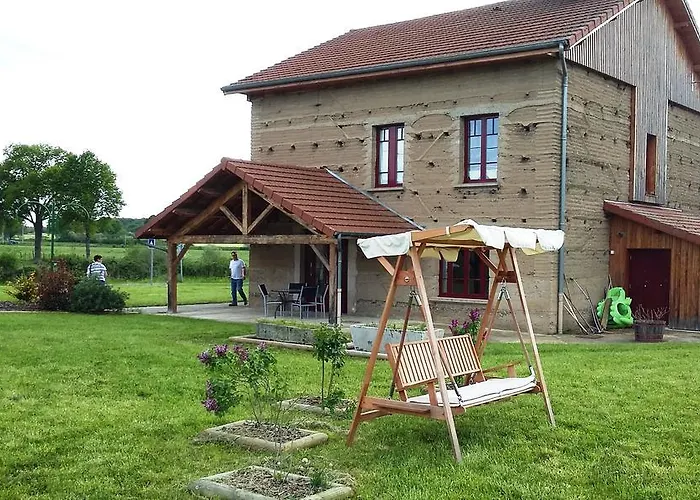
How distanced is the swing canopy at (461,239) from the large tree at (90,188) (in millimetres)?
57364

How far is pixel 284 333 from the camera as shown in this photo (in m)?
15.6

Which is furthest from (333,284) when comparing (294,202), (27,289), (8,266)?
(8,266)

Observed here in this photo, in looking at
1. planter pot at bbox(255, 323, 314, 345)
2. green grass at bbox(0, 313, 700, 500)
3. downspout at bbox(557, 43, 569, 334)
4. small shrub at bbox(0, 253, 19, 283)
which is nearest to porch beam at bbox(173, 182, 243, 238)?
planter pot at bbox(255, 323, 314, 345)

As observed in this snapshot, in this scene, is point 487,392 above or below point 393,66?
below

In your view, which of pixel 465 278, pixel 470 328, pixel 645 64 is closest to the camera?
pixel 470 328

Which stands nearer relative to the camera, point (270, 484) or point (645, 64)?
point (270, 484)

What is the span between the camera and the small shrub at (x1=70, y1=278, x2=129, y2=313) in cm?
2230

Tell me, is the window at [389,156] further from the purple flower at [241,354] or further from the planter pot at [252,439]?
the purple flower at [241,354]

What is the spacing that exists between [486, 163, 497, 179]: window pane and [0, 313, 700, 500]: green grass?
23.8 feet

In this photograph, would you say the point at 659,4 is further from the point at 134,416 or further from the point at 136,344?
the point at 134,416

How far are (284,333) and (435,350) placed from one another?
8.18 meters

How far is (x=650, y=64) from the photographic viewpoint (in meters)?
22.8

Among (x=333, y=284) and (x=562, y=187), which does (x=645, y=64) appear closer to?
(x=562, y=187)

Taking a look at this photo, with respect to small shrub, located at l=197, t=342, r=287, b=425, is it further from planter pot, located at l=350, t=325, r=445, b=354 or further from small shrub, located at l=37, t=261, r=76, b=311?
small shrub, located at l=37, t=261, r=76, b=311
